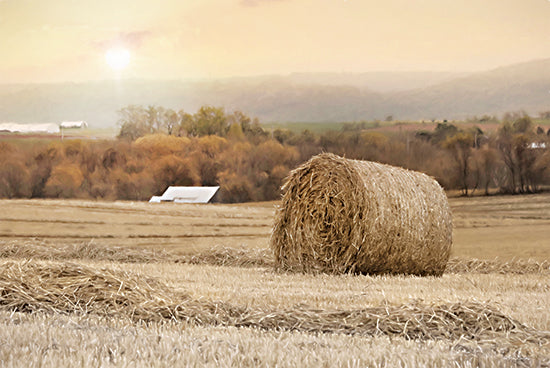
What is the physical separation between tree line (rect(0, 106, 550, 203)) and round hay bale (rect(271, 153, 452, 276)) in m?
2.21

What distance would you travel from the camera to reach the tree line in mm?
8180

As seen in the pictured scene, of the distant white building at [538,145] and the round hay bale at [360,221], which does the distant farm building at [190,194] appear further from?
the distant white building at [538,145]

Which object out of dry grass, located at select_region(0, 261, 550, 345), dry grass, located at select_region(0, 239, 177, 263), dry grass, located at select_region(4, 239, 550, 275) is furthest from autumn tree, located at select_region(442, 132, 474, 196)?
dry grass, located at select_region(0, 261, 550, 345)

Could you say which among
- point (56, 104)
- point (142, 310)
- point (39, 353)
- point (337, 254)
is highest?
point (56, 104)

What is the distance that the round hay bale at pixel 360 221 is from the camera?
221 inches

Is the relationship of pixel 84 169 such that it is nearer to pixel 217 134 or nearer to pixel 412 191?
pixel 217 134

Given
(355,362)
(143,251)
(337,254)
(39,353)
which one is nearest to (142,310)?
(39,353)

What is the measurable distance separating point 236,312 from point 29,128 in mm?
6257

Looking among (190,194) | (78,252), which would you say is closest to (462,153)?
(190,194)

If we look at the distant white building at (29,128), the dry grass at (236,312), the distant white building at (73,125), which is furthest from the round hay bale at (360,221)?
the distant white building at (29,128)

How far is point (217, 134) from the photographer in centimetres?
866

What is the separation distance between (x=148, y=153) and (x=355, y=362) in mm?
6578

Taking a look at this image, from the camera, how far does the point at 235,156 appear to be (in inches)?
336

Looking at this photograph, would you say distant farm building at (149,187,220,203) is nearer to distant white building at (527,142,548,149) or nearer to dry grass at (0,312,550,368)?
distant white building at (527,142,548,149)
